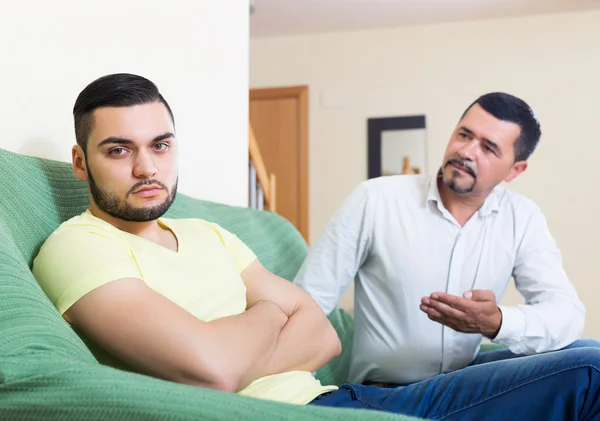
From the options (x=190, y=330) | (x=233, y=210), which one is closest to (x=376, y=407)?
(x=190, y=330)

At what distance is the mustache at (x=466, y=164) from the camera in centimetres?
219

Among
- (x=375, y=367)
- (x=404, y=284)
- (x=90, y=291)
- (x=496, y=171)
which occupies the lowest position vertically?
(x=375, y=367)

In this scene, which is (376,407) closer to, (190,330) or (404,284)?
(190,330)

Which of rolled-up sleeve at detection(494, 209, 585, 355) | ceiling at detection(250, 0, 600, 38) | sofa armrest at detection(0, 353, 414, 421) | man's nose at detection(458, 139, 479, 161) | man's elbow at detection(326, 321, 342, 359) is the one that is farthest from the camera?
ceiling at detection(250, 0, 600, 38)

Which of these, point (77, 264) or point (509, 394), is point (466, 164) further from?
point (77, 264)

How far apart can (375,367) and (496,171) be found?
69 cm

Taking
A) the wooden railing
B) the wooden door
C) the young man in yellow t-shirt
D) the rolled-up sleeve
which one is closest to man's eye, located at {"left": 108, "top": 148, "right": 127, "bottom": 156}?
the young man in yellow t-shirt

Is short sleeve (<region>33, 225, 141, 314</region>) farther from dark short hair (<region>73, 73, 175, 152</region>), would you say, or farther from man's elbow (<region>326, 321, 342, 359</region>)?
man's elbow (<region>326, 321, 342, 359</region>)

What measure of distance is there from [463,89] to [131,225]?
5.05 m

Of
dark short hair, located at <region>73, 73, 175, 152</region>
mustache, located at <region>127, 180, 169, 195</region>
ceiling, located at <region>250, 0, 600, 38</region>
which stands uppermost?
ceiling, located at <region>250, 0, 600, 38</region>

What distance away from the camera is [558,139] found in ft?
19.1

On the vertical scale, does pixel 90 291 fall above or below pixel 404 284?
above

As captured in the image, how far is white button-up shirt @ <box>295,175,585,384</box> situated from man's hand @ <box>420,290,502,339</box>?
0.74 feet

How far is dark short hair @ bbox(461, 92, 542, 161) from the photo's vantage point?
2.28 metres
